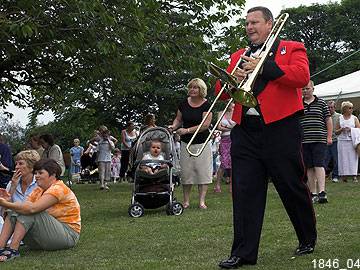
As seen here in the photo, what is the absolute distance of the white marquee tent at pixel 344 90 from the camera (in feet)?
60.8

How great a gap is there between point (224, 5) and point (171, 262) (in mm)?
12520

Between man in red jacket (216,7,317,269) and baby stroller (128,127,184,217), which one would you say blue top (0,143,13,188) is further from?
man in red jacket (216,7,317,269)

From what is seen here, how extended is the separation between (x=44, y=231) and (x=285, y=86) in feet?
8.98

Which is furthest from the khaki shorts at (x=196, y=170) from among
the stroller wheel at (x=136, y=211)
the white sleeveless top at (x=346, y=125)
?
the white sleeveless top at (x=346, y=125)

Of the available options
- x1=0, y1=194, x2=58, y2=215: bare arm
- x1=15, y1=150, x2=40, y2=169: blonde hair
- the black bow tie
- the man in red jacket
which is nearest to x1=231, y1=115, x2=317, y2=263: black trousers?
the man in red jacket

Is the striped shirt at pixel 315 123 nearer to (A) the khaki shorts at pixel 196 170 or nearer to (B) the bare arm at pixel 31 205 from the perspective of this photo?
(A) the khaki shorts at pixel 196 170

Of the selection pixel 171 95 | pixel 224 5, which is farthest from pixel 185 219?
pixel 171 95

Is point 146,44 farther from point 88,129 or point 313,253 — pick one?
point 88,129

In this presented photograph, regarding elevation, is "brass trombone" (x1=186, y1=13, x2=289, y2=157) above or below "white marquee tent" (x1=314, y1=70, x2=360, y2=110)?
below

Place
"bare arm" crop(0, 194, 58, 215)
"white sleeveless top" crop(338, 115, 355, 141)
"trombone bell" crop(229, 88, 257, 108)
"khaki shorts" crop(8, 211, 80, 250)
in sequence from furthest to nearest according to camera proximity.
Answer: "white sleeveless top" crop(338, 115, 355, 141) < "khaki shorts" crop(8, 211, 80, 250) < "bare arm" crop(0, 194, 58, 215) < "trombone bell" crop(229, 88, 257, 108)

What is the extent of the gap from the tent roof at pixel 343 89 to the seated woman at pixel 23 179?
13.3 meters

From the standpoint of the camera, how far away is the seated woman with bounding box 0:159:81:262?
19.4 feet

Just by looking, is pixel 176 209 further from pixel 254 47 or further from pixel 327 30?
pixel 327 30

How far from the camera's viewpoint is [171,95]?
4172 cm
